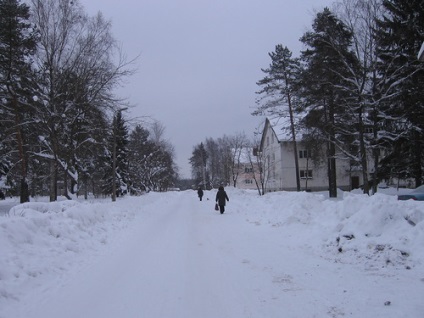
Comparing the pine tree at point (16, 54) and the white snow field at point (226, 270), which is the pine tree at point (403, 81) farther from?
the pine tree at point (16, 54)

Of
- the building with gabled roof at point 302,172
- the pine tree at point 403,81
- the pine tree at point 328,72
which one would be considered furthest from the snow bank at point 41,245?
the building with gabled roof at point 302,172

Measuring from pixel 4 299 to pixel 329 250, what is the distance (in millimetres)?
6495

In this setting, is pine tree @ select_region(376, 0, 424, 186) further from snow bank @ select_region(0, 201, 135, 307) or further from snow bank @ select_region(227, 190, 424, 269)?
snow bank @ select_region(0, 201, 135, 307)

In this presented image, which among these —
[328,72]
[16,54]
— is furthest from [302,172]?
[16,54]

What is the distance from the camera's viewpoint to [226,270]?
6.82 meters

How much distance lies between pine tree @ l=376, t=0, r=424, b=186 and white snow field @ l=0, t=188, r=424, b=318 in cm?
1344

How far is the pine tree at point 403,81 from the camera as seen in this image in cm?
1994

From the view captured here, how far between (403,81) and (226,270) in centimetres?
1831

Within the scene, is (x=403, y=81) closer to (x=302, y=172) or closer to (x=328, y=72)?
(x=328, y=72)

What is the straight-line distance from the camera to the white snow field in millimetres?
4773

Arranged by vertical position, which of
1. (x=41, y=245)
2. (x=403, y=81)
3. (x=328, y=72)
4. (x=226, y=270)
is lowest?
(x=226, y=270)

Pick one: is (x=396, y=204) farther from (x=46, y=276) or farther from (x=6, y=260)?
(x=6, y=260)

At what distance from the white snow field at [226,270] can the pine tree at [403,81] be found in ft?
44.1

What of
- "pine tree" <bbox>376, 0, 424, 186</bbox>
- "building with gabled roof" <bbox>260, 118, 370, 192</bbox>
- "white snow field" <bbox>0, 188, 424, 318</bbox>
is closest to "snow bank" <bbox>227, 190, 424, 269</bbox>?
"white snow field" <bbox>0, 188, 424, 318</bbox>
